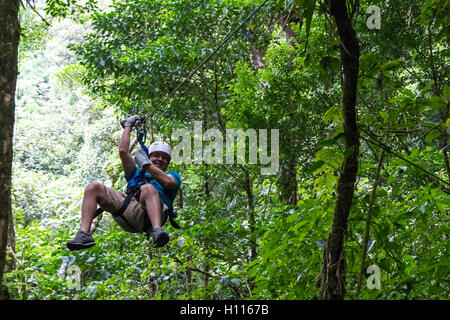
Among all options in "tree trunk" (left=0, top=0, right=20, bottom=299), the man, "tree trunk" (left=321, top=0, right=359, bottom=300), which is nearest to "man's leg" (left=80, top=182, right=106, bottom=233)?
the man

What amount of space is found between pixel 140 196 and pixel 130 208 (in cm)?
12

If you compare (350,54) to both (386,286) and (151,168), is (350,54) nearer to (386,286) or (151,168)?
(386,286)

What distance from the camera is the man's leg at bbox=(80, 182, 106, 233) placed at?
3438mm

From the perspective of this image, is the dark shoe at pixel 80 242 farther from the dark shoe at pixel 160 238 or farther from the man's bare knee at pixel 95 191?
the dark shoe at pixel 160 238

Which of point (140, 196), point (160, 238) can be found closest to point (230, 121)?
point (140, 196)

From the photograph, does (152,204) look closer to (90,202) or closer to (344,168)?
(90,202)

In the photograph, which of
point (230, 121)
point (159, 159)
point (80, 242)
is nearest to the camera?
point (80, 242)

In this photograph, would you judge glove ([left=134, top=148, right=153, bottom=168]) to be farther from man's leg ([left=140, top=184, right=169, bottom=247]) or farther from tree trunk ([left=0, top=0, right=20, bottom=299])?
tree trunk ([left=0, top=0, right=20, bottom=299])

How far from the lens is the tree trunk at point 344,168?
5.92 ft

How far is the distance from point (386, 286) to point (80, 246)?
202 centimetres

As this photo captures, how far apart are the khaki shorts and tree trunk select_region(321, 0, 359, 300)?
1.91m

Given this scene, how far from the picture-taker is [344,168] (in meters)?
1.96
